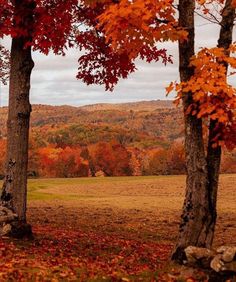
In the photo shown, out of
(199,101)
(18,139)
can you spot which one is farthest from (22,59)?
(199,101)

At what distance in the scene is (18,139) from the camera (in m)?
13.5

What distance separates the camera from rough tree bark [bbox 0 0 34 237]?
13.5 meters

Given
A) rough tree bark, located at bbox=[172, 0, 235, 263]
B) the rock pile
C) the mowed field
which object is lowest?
the mowed field

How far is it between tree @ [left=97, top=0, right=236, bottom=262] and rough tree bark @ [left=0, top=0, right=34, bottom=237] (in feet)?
13.9

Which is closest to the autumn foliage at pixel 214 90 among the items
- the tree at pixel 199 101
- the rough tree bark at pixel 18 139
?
the tree at pixel 199 101

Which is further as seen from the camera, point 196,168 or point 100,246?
point 100,246

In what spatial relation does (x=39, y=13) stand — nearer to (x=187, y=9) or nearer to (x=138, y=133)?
(x=187, y=9)

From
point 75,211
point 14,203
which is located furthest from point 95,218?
point 14,203

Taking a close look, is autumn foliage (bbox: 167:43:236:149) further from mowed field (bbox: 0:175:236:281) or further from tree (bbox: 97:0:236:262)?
mowed field (bbox: 0:175:236:281)

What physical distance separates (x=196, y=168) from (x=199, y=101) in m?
1.59

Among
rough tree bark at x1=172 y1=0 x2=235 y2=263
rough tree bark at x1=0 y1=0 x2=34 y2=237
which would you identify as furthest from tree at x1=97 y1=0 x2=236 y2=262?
rough tree bark at x1=0 y1=0 x2=34 y2=237

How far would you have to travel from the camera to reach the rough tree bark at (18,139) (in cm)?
1348

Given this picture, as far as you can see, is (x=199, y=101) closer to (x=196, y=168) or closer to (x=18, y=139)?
(x=196, y=168)

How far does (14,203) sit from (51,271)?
389 centimetres
